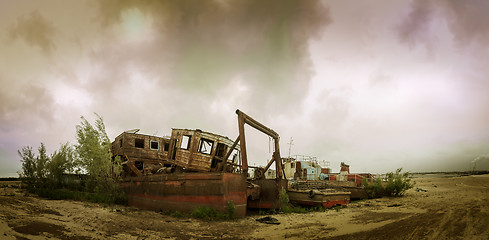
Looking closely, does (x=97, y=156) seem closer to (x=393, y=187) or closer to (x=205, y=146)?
(x=205, y=146)

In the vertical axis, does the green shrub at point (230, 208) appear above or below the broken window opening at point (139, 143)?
below

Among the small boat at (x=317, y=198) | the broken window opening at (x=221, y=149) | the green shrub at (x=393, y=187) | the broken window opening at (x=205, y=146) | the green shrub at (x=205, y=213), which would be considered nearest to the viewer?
the green shrub at (x=205, y=213)

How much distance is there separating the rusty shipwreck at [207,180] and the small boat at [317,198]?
1.65 meters

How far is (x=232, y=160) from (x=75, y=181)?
13251 millimetres

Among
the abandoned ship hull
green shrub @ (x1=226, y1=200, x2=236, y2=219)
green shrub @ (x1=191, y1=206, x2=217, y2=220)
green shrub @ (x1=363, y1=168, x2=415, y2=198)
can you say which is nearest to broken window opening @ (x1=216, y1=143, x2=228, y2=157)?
the abandoned ship hull

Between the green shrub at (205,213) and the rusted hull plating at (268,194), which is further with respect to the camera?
the rusted hull plating at (268,194)

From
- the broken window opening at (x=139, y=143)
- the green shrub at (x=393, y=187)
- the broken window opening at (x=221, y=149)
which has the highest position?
the broken window opening at (x=139, y=143)

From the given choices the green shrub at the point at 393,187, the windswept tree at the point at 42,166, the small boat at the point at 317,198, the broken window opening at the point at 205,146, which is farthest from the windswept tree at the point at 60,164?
the green shrub at the point at 393,187

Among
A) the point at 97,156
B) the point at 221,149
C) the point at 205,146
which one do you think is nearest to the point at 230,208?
the point at 205,146

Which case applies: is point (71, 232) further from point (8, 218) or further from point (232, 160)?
point (232, 160)

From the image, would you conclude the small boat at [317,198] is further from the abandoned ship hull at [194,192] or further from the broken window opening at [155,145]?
the broken window opening at [155,145]

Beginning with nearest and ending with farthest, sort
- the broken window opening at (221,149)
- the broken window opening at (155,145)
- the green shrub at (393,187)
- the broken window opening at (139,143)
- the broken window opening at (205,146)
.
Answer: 1. the broken window opening at (205,146)
2. the broken window opening at (221,149)
3. the green shrub at (393,187)
4. the broken window opening at (139,143)
5. the broken window opening at (155,145)

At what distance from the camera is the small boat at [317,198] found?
13.9m

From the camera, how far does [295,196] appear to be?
→ 1494 centimetres
